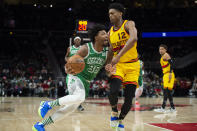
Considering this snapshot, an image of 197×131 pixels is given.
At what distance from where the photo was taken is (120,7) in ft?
14.0

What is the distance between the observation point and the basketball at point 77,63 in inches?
152

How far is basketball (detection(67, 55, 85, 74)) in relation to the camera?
387 cm

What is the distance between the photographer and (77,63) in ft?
12.7

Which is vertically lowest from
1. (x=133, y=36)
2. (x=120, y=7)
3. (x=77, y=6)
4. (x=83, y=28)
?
(x=133, y=36)

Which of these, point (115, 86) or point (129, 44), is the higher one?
point (129, 44)

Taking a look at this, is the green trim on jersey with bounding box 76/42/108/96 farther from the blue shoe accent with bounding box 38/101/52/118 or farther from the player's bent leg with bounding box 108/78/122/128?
the blue shoe accent with bounding box 38/101/52/118

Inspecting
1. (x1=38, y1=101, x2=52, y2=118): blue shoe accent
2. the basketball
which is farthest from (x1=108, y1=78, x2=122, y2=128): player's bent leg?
(x1=38, y1=101, x2=52, y2=118): blue shoe accent

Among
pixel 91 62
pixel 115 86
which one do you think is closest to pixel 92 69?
pixel 91 62

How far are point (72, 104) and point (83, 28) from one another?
11606mm

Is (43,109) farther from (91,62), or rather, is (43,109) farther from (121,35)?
(121,35)

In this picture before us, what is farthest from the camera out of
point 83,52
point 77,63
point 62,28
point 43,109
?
point 62,28

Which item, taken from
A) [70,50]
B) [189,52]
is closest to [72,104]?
[70,50]

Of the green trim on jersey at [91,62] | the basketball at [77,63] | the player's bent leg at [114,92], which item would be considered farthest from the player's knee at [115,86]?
the basketball at [77,63]

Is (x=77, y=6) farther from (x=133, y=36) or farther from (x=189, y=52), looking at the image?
(x=133, y=36)
